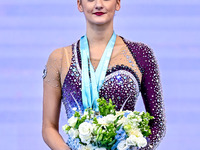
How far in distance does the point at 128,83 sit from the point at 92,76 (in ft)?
0.70

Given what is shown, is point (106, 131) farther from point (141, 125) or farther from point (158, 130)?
point (158, 130)

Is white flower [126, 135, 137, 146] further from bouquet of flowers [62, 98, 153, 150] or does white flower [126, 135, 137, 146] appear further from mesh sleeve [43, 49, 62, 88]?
mesh sleeve [43, 49, 62, 88]

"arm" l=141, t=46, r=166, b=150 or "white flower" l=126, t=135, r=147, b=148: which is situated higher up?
"arm" l=141, t=46, r=166, b=150

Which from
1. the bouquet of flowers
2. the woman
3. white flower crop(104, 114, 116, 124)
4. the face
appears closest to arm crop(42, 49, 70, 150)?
the woman

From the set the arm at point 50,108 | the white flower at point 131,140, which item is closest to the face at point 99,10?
the arm at point 50,108

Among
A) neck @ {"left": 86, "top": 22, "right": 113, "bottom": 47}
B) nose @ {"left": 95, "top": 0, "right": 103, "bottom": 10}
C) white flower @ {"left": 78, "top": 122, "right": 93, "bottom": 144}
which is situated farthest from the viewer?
neck @ {"left": 86, "top": 22, "right": 113, "bottom": 47}

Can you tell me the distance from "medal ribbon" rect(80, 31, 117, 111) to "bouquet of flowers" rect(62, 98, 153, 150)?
302 millimetres

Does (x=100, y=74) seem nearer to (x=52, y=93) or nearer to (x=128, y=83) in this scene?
(x=128, y=83)

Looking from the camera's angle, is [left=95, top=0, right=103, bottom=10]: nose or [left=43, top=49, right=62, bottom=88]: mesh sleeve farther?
[left=43, top=49, right=62, bottom=88]: mesh sleeve

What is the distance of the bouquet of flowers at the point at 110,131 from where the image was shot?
203 cm

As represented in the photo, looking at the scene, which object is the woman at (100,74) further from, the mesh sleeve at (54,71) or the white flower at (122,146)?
the white flower at (122,146)

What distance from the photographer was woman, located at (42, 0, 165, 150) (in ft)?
8.01

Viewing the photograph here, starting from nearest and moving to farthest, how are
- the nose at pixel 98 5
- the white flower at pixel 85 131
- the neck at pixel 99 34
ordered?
the white flower at pixel 85 131
the nose at pixel 98 5
the neck at pixel 99 34

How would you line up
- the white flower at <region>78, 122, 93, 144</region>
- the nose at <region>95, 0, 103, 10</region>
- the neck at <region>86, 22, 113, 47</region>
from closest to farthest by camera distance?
→ the white flower at <region>78, 122, 93, 144</region>, the nose at <region>95, 0, 103, 10</region>, the neck at <region>86, 22, 113, 47</region>
